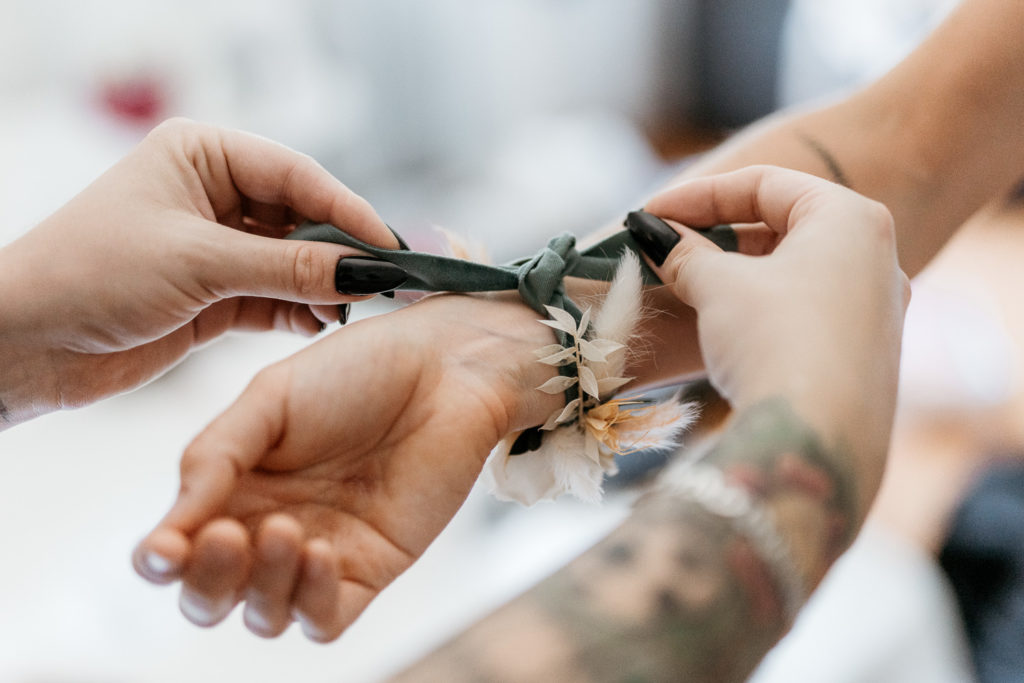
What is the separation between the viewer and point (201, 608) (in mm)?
431

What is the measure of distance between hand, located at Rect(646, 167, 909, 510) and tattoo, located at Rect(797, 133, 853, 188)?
22cm

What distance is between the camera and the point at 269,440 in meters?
0.49

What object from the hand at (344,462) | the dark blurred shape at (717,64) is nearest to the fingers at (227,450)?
the hand at (344,462)

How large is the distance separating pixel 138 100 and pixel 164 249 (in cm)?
55

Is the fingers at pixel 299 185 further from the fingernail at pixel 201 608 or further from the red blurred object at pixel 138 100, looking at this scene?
the red blurred object at pixel 138 100

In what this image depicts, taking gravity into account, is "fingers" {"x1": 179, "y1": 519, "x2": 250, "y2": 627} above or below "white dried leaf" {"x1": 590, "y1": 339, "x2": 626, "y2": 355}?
above

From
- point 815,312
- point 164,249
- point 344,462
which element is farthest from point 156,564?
point 815,312

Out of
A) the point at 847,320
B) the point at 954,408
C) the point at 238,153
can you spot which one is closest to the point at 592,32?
the point at 954,408

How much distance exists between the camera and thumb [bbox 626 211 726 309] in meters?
0.56

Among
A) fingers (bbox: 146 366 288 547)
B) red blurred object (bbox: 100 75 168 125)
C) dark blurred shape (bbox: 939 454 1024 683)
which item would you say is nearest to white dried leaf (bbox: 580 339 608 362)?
fingers (bbox: 146 366 288 547)

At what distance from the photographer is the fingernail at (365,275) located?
587 mm

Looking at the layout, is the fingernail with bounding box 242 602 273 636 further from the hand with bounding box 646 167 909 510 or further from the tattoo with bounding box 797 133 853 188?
the tattoo with bounding box 797 133 853 188

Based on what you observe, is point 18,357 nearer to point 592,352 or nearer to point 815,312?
point 592,352

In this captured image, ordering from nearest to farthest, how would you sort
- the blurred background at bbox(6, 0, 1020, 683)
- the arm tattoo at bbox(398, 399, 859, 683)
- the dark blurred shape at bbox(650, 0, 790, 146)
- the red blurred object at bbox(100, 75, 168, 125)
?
the arm tattoo at bbox(398, 399, 859, 683)
the blurred background at bbox(6, 0, 1020, 683)
the red blurred object at bbox(100, 75, 168, 125)
the dark blurred shape at bbox(650, 0, 790, 146)
